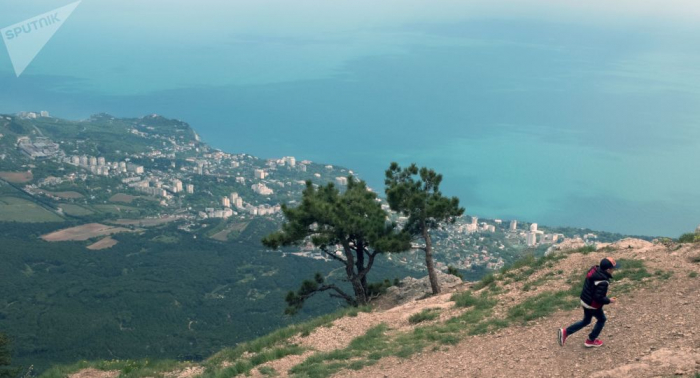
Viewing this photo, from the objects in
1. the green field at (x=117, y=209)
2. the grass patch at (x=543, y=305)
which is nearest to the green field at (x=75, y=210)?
the green field at (x=117, y=209)

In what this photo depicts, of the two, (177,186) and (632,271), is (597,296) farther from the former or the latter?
(177,186)

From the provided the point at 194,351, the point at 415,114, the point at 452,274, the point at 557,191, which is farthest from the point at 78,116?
the point at 452,274

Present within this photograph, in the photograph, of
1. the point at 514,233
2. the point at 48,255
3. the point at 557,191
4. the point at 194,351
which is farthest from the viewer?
the point at 557,191

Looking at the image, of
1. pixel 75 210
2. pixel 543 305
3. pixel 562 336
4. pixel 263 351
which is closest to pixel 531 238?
pixel 543 305

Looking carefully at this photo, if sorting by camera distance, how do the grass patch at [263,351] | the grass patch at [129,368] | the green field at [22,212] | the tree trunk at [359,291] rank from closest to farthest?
the grass patch at [263,351] → the grass patch at [129,368] → the tree trunk at [359,291] → the green field at [22,212]

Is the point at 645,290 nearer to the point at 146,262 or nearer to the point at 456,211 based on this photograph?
the point at 456,211

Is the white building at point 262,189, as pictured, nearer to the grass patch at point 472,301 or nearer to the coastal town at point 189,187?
the coastal town at point 189,187

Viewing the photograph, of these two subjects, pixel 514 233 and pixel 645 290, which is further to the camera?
pixel 514 233
